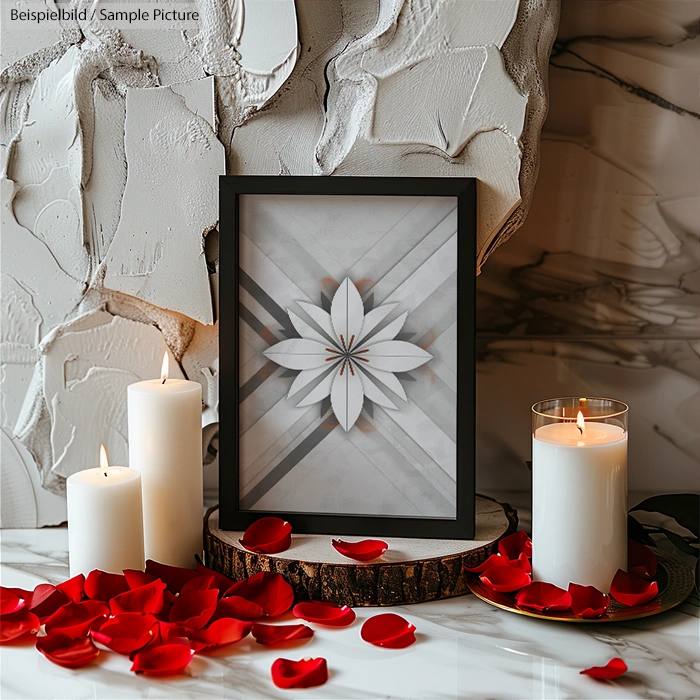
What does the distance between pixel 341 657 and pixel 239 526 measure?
7.4 inches

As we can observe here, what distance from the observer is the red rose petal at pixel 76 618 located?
1.94 feet

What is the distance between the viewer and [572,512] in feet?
2.04

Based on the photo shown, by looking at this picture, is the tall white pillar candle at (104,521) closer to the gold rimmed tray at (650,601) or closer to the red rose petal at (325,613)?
the red rose petal at (325,613)

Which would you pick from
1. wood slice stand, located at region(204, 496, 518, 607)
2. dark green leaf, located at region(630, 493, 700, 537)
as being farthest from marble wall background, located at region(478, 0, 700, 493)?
wood slice stand, located at region(204, 496, 518, 607)

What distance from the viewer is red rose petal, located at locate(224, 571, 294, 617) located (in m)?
0.63

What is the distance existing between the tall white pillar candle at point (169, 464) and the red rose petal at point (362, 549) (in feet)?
0.46

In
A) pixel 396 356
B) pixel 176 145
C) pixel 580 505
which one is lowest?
pixel 580 505

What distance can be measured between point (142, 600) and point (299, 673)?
15 cm

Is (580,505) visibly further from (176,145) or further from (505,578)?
(176,145)

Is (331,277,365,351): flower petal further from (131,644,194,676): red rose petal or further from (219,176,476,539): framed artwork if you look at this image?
(131,644,194,676): red rose petal

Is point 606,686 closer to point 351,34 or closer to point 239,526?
point 239,526

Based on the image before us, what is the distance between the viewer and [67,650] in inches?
22.6

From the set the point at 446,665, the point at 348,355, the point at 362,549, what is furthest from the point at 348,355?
the point at 446,665

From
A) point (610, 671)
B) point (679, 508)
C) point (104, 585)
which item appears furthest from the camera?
point (679, 508)
